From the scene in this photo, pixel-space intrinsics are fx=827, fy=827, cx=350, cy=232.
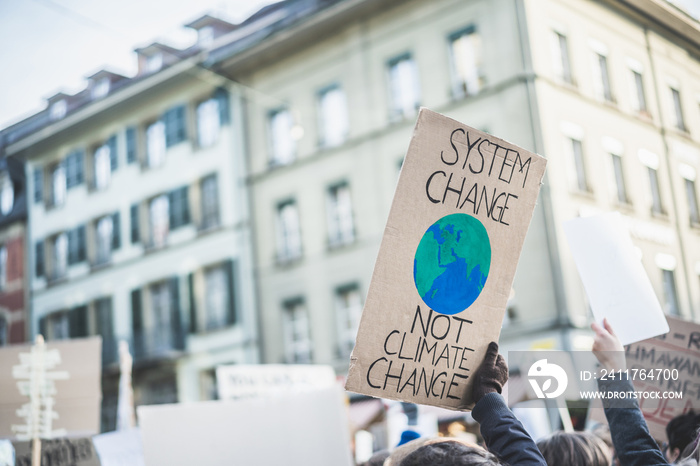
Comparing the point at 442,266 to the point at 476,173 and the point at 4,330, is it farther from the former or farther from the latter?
the point at 4,330

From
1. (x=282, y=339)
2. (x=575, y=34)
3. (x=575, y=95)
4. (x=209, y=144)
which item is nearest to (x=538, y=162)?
(x=575, y=34)

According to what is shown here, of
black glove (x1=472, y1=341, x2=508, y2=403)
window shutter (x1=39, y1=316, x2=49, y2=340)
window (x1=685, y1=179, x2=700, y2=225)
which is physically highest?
window shutter (x1=39, y1=316, x2=49, y2=340)

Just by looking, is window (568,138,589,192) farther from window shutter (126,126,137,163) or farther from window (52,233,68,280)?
window (52,233,68,280)

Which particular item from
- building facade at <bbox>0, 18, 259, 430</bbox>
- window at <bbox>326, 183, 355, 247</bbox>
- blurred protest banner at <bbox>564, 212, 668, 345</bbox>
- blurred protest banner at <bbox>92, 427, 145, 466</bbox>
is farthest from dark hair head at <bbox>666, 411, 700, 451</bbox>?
building facade at <bbox>0, 18, 259, 430</bbox>

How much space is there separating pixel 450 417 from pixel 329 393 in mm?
11518

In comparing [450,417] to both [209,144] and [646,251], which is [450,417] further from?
[209,144]

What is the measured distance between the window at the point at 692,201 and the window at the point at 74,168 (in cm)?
1871

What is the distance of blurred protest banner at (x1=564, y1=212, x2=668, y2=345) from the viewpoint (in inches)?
106

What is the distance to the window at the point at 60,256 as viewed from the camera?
22969 mm

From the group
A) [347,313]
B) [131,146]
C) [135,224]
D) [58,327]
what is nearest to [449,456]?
[347,313]

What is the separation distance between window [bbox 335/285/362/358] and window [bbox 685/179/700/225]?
12.3m

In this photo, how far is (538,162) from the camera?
104 inches

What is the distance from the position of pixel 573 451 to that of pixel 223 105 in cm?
1917

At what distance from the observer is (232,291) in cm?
2023
